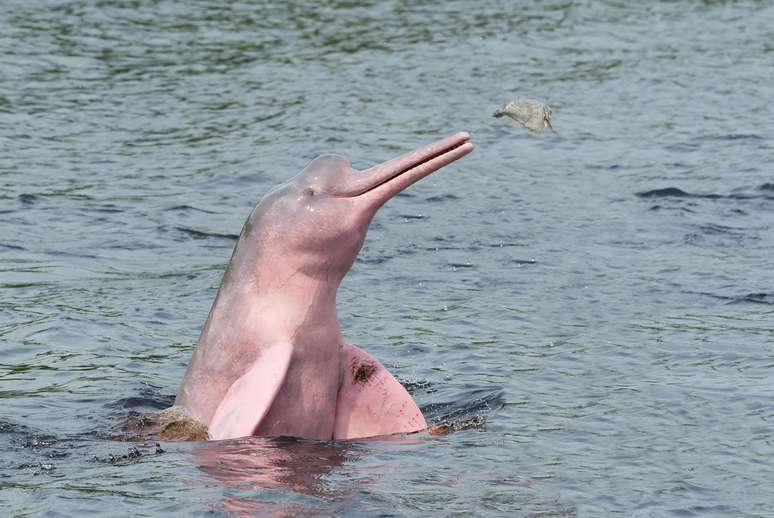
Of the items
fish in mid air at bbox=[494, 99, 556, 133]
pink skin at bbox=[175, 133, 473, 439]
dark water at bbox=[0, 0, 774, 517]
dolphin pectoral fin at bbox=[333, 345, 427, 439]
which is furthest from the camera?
fish in mid air at bbox=[494, 99, 556, 133]

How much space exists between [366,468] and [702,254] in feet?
22.8

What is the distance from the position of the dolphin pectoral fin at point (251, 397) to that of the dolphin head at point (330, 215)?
0.63 meters

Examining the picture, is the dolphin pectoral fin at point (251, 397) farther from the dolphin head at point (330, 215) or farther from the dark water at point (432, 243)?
the dolphin head at point (330, 215)

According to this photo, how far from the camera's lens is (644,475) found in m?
8.90

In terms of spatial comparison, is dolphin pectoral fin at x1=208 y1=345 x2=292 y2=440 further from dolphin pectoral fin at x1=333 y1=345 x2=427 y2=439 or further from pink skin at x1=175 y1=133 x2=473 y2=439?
dolphin pectoral fin at x1=333 y1=345 x2=427 y2=439

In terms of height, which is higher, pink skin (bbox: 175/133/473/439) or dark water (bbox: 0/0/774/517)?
pink skin (bbox: 175/133/473/439)

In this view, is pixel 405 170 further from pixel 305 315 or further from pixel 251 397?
pixel 251 397

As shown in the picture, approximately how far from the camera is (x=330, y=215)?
9641mm

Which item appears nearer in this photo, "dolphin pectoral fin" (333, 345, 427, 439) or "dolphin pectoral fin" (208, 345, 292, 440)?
"dolphin pectoral fin" (208, 345, 292, 440)

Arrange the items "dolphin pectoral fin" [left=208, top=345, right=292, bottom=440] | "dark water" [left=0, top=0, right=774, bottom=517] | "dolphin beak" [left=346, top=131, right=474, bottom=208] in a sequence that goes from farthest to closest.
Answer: "dolphin beak" [left=346, top=131, right=474, bottom=208] < "dolphin pectoral fin" [left=208, top=345, right=292, bottom=440] < "dark water" [left=0, top=0, right=774, bottom=517]

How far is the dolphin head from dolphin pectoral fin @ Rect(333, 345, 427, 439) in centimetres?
66

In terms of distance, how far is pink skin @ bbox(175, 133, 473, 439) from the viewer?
→ 9.54 metres

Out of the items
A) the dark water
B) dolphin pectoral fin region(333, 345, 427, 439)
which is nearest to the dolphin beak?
dolphin pectoral fin region(333, 345, 427, 439)

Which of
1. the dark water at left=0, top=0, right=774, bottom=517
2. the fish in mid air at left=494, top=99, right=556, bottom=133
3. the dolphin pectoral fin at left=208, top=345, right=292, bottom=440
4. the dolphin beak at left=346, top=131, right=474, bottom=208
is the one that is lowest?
the dark water at left=0, top=0, right=774, bottom=517
